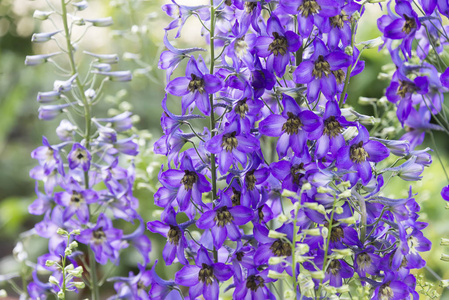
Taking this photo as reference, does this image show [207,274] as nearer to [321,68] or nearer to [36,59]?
[321,68]

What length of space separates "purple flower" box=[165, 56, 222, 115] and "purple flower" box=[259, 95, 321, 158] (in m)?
0.07

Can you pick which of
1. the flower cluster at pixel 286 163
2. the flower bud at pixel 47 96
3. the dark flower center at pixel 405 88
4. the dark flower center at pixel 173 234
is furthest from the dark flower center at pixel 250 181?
the flower bud at pixel 47 96

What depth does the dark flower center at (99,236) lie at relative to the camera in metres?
0.90

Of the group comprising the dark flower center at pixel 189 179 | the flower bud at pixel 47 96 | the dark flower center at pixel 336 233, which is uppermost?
the dark flower center at pixel 189 179

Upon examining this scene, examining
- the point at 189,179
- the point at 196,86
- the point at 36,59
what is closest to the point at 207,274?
the point at 189,179

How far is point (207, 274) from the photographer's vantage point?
68 centimetres

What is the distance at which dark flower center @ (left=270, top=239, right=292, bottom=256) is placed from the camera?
2.18ft

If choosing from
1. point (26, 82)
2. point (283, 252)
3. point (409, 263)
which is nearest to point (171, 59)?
point (283, 252)

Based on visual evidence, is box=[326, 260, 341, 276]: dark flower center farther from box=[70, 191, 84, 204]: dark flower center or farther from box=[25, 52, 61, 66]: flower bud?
box=[25, 52, 61, 66]: flower bud

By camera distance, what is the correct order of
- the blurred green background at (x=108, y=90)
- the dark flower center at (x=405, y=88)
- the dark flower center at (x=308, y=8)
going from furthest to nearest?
1. the blurred green background at (x=108, y=90)
2. the dark flower center at (x=405, y=88)
3. the dark flower center at (x=308, y=8)

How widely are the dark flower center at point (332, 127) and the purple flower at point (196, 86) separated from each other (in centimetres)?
13

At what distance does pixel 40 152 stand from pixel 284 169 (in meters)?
0.47

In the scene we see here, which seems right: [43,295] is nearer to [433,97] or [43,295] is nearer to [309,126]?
[309,126]

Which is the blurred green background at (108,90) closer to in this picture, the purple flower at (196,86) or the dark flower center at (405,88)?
the dark flower center at (405,88)
